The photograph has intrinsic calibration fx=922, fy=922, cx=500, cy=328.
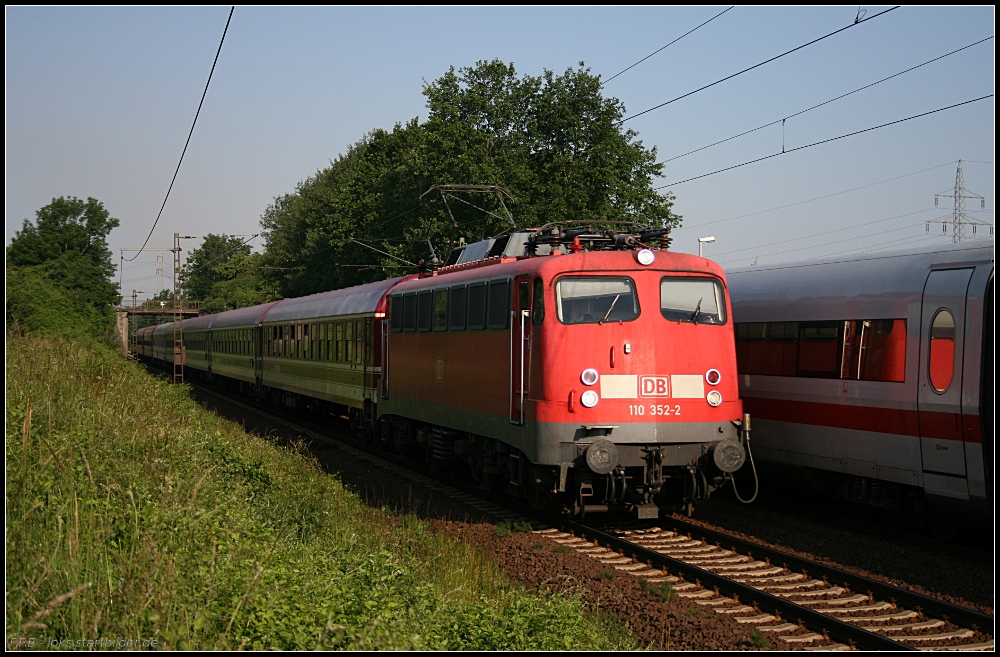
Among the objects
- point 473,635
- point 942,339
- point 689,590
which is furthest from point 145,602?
point 942,339

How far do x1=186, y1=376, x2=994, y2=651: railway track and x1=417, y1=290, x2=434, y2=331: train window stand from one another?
3.84 m

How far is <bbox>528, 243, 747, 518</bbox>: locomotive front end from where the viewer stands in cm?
1076

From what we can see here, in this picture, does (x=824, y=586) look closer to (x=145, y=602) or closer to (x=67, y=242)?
(x=145, y=602)

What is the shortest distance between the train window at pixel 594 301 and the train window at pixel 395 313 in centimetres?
618

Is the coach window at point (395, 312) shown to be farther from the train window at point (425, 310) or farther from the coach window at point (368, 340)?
the coach window at point (368, 340)

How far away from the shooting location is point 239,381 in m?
39.1

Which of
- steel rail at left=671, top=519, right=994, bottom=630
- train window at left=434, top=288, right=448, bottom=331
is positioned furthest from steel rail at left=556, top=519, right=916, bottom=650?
train window at left=434, top=288, right=448, bottom=331

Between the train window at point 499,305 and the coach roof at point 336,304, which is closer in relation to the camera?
the train window at point 499,305

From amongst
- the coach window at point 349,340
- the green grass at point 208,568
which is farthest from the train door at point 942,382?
the coach window at point 349,340

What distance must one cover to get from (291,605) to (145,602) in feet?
3.27

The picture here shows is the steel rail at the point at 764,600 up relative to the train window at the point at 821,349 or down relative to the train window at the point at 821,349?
down

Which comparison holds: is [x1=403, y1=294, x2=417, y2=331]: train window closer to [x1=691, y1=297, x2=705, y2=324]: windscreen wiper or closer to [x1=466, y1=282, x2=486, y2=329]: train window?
[x1=466, y1=282, x2=486, y2=329]: train window

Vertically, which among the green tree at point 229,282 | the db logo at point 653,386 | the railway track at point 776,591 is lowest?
the railway track at point 776,591

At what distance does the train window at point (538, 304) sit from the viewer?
11141 millimetres
